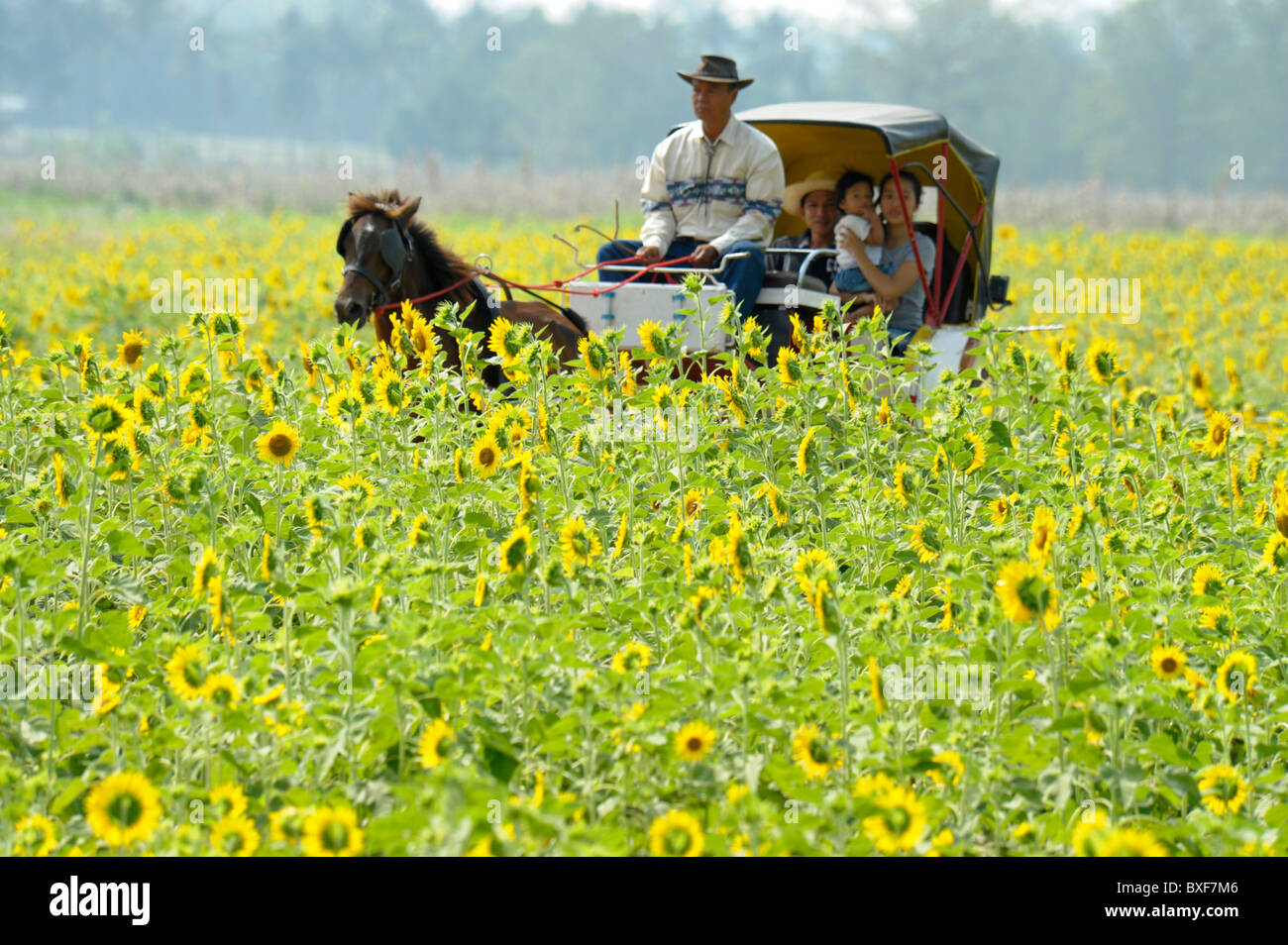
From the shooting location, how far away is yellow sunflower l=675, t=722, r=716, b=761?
243 cm

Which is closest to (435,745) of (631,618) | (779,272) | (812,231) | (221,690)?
(221,690)

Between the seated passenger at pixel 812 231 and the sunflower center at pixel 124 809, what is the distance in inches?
206

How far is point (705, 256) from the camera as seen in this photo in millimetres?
6672

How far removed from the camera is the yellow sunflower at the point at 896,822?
2.14m

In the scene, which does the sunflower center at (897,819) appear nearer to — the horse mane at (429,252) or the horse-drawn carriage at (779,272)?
the horse-drawn carriage at (779,272)

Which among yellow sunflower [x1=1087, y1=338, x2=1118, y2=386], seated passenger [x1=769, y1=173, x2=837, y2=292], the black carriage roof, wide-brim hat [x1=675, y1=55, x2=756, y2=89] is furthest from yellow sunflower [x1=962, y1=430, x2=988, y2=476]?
wide-brim hat [x1=675, y1=55, x2=756, y2=89]

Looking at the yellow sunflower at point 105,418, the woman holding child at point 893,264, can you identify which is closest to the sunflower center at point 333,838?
the yellow sunflower at point 105,418

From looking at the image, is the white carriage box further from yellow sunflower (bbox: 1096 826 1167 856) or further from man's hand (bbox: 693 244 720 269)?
yellow sunflower (bbox: 1096 826 1167 856)

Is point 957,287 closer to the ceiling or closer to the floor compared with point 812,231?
closer to the floor

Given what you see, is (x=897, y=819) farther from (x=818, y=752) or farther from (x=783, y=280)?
(x=783, y=280)

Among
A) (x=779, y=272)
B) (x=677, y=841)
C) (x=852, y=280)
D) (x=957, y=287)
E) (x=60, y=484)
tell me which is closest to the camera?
(x=677, y=841)

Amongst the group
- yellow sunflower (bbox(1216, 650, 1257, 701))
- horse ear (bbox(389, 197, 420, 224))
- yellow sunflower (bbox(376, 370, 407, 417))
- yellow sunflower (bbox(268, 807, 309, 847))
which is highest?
horse ear (bbox(389, 197, 420, 224))

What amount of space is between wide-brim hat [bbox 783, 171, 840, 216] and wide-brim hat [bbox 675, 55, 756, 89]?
0.94 meters

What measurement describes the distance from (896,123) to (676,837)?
19.3 ft
